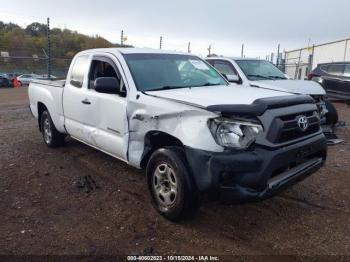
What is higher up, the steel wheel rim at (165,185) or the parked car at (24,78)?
the steel wheel rim at (165,185)

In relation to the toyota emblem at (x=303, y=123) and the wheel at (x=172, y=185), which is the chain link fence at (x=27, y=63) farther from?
the toyota emblem at (x=303, y=123)

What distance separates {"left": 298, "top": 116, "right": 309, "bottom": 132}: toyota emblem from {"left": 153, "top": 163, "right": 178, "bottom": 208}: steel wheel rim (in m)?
1.36

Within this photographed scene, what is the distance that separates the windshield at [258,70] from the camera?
828 centimetres

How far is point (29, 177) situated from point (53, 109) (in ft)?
4.86

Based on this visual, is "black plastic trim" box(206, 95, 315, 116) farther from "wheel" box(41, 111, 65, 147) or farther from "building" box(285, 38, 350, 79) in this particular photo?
"building" box(285, 38, 350, 79)

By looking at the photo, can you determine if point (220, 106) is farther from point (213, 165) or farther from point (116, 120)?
point (116, 120)

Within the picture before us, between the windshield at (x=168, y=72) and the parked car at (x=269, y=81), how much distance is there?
7.83 feet

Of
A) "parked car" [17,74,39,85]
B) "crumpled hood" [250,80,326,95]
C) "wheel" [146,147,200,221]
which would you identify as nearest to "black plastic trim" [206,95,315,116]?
"wheel" [146,147,200,221]

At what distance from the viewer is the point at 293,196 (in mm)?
4465

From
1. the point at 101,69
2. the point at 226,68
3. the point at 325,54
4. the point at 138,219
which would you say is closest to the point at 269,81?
the point at 226,68

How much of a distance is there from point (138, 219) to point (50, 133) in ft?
11.5

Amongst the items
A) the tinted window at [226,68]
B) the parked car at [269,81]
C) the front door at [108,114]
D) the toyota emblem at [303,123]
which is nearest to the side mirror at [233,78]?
the parked car at [269,81]

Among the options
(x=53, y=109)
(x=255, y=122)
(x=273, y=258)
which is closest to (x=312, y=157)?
(x=255, y=122)

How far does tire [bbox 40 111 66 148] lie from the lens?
6.56m
